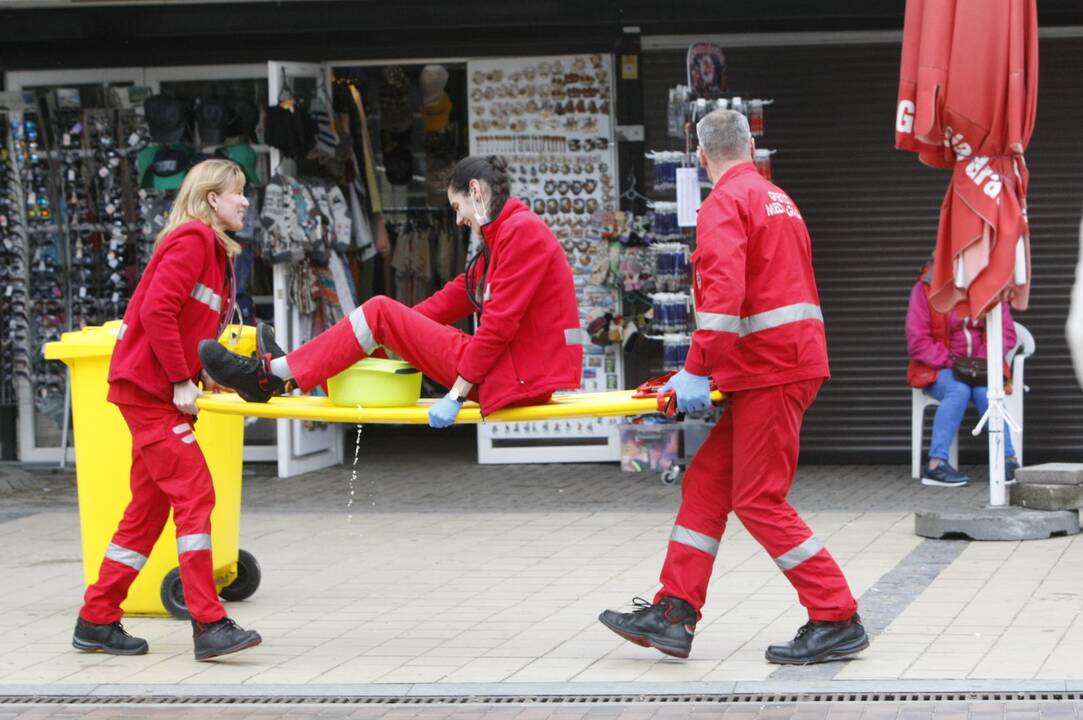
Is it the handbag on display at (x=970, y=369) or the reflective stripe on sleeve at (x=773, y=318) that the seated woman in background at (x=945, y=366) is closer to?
the handbag on display at (x=970, y=369)

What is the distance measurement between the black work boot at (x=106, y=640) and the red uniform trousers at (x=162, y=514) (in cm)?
3

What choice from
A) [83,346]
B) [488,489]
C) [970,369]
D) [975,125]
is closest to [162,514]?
[83,346]

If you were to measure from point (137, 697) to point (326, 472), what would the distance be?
6.17 metres

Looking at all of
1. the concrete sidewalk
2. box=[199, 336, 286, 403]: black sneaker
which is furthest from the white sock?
the concrete sidewalk

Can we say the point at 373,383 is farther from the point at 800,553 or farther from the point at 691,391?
the point at 800,553

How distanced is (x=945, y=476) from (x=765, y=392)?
5.19 metres

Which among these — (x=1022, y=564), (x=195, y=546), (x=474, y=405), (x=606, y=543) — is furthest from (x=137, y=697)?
(x=1022, y=564)

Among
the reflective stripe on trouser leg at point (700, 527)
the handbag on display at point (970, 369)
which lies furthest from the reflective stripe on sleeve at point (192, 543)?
the handbag on display at point (970, 369)

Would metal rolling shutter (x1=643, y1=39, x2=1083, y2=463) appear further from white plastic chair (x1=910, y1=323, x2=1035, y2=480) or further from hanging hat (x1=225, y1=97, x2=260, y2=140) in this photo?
hanging hat (x1=225, y1=97, x2=260, y2=140)

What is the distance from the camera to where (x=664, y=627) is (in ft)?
20.5

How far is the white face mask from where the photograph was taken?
6.45 m

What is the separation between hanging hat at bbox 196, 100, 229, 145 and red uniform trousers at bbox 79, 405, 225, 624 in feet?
19.1

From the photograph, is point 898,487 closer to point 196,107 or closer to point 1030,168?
point 1030,168

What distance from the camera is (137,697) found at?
239 inches
